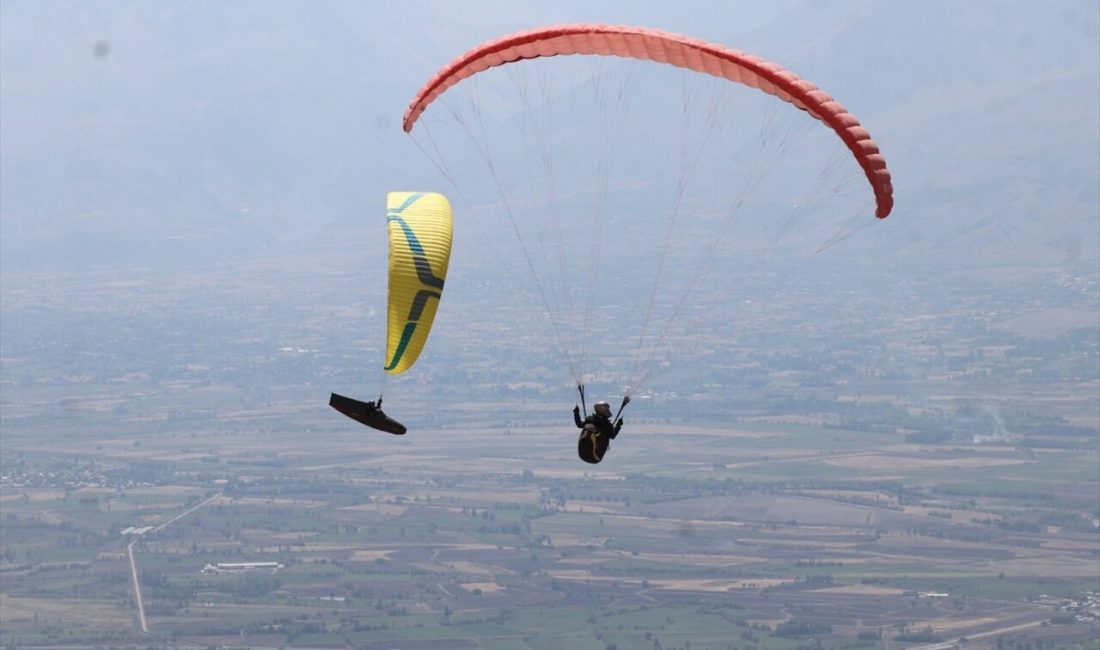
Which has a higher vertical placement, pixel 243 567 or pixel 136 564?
pixel 243 567

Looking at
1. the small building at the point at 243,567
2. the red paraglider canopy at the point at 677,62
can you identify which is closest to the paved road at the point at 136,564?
the small building at the point at 243,567

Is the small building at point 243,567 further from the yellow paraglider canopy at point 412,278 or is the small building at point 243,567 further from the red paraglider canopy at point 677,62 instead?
the yellow paraglider canopy at point 412,278

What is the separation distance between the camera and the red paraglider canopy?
77.0 feet

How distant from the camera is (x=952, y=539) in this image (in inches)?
3831

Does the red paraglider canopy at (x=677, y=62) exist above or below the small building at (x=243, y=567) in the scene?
above

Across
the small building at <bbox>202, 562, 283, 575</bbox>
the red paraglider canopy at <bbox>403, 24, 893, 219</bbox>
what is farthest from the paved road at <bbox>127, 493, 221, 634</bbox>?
the red paraglider canopy at <bbox>403, 24, 893, 219</bbox>

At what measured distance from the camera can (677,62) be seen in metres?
24.2

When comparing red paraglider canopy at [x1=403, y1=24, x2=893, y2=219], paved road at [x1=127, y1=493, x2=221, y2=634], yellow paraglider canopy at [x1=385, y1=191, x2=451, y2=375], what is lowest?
paved road at [x1=127, y1=493, x2=221, y2=634]

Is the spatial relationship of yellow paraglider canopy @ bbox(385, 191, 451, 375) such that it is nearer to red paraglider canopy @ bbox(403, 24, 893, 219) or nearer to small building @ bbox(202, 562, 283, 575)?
red paraglider canopy @ bbox(403, 24, 893, 219)

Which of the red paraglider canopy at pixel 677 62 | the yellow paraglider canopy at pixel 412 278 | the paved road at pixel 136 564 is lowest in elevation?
the paved road at pixel 136 564

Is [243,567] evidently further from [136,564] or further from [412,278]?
[412,278]

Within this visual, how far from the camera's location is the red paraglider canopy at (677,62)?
23469mm

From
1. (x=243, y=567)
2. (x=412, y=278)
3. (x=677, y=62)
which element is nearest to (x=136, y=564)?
(x=243, y=567)

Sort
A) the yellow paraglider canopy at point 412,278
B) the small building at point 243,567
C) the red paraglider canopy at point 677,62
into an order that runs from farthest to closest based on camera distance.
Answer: the small building at point 243,567 → the red paraglider canopy at point 677,62 → the yellow paraglider canopy at point 412,278
